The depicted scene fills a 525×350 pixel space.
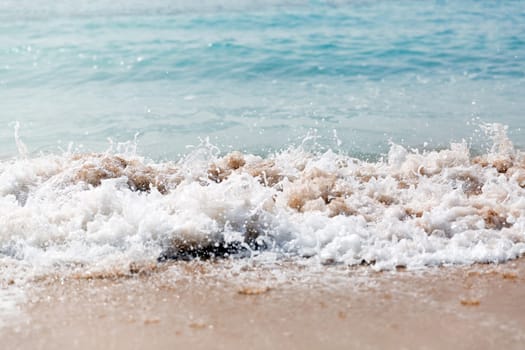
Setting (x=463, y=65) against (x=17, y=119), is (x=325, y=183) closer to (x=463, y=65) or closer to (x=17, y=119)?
(x=17, y=119)

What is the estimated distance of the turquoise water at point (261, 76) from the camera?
8.89 meters

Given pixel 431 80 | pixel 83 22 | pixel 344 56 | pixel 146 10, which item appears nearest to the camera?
pixel 431 80

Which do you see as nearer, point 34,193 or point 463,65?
point 34,193

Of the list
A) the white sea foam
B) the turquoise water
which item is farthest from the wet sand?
the turquoise water

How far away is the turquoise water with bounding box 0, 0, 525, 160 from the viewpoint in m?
8.89

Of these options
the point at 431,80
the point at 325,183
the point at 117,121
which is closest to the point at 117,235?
the point at 325,183

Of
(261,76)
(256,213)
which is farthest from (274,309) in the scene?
(261,76)

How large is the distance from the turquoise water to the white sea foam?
59.4 inches

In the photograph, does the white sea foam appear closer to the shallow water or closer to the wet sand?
the shallow water

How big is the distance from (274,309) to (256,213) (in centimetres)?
137

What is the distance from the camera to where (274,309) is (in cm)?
407

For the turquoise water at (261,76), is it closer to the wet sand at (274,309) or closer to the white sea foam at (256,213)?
the white sea foam at (256,213)

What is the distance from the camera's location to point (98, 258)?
4.83 metres

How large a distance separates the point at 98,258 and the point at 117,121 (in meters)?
5.09
